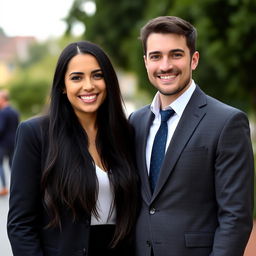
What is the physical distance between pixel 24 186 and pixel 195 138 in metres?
1.06

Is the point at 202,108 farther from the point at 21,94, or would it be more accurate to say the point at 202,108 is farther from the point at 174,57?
the point at 21,94

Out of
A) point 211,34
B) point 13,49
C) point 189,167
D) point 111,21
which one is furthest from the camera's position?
point 13,49

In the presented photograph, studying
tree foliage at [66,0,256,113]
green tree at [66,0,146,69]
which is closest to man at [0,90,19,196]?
tree foliage at [66,0,256,113]

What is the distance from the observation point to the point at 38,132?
3.23m

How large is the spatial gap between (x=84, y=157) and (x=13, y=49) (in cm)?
11461

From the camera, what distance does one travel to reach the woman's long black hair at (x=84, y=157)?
3213mm

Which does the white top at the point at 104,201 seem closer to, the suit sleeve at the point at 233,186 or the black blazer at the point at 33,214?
the black blazer at the point at 33,214

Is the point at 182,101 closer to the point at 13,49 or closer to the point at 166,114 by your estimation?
the point at 166,114

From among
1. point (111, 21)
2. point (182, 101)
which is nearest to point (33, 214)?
point (182, 101)

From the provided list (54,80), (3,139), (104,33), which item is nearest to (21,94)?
(104,33)

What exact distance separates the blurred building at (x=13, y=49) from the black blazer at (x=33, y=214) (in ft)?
336

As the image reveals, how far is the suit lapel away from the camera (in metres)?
3.08

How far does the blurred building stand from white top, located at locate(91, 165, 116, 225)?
336 ft

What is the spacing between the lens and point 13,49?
11400cm
